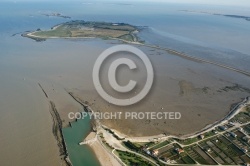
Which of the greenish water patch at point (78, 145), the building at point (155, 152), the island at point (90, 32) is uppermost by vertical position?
the island at point (90, 32)

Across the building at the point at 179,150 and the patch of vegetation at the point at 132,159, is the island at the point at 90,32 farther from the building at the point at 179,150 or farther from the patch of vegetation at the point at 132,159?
the patch of vegetation at the point at 132,159

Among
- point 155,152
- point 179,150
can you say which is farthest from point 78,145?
point 179,150

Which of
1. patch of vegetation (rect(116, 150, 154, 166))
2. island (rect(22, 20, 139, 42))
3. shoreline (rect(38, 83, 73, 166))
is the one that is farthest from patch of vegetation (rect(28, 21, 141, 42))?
patch of vegetation (rect(116, 150, 154, 166))

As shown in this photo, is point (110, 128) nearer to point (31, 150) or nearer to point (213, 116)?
point (31, 150)

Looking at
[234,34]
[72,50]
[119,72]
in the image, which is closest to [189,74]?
[119,72]

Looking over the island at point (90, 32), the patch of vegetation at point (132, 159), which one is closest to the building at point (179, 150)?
the patch of vegetation at point (132, 159)

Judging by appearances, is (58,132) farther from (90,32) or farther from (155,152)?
(90,32)
